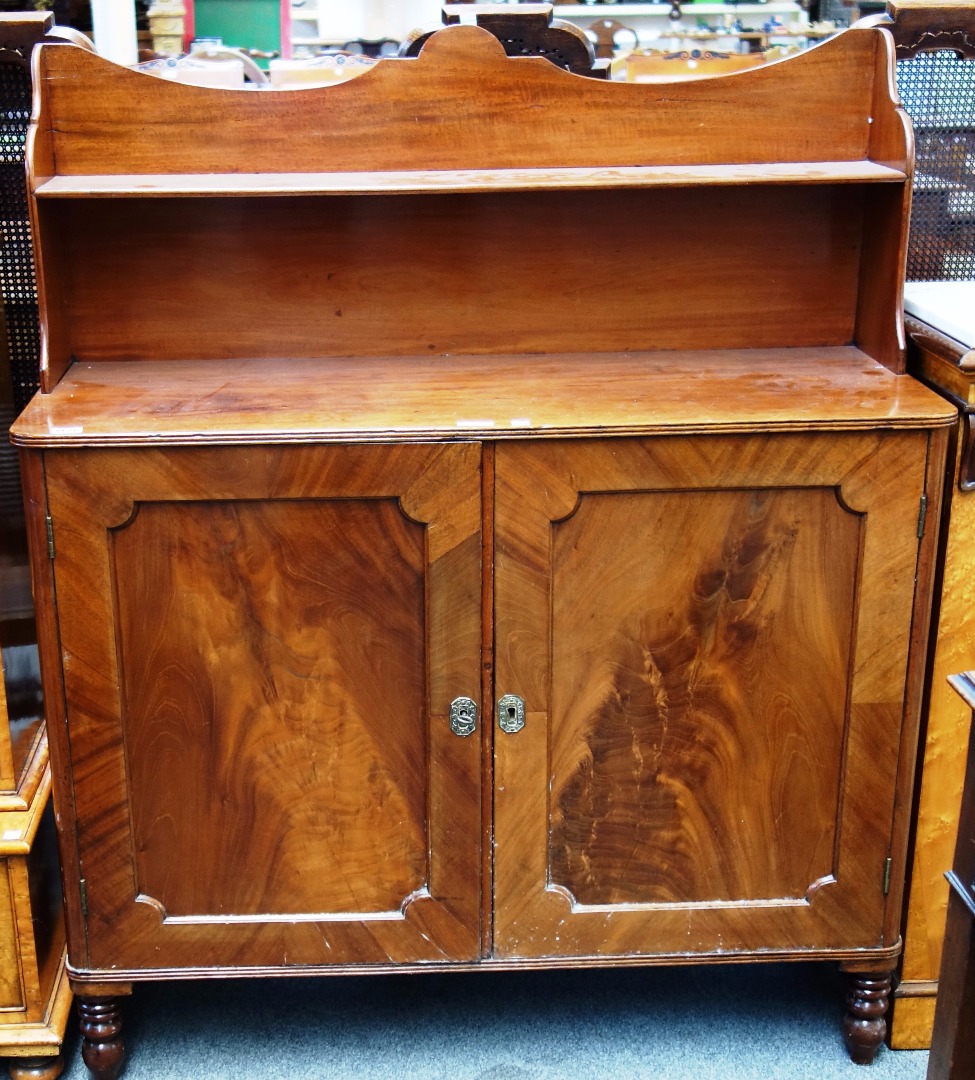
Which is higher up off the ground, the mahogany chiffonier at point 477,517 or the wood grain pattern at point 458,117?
the wood grain pattern at point 458,117

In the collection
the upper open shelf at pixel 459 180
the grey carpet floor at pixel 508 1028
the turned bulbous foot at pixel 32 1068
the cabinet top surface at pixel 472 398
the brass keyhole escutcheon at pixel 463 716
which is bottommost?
the grey carpet floor at pixel 508 1028

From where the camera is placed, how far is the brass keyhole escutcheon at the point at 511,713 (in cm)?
171

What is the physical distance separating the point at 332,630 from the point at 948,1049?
2.88 ft

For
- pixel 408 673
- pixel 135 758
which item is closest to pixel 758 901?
pixel 408 673

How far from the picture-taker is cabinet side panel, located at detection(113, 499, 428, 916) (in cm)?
164

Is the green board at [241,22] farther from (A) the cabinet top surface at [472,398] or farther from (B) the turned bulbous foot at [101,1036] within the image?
(B) the turned bulbous foot at [101,1036]

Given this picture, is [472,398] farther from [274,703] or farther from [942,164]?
[942,164]

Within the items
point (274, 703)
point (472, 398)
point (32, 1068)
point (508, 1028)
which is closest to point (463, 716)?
point (274, 703)

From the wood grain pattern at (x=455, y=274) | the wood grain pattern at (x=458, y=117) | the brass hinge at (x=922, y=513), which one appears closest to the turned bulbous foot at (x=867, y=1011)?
the brass hinge at (x=922, y=513)

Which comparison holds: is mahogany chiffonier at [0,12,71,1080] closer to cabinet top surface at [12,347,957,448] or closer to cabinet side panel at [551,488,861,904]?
cabinet top surface at [12,347,957,448]

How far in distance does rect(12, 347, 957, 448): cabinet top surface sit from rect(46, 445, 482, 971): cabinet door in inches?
1.3

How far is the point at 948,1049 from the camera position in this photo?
3.73ft

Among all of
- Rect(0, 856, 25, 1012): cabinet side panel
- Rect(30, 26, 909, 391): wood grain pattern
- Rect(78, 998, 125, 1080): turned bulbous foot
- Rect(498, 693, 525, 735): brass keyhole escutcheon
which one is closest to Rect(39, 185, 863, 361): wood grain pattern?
Rect(30, 26, 909, 391): wood grain pattern

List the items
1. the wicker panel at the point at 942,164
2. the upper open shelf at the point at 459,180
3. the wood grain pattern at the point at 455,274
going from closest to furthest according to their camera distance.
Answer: the upper open shelf at the point at 459,180 → the wood grain pattern at the point at 455,274 → the wicker panel at the point at 942,164
